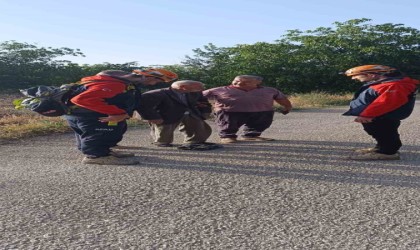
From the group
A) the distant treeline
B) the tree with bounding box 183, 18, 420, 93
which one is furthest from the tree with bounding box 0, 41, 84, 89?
the tree with bounding box 183, 18, 420, 93

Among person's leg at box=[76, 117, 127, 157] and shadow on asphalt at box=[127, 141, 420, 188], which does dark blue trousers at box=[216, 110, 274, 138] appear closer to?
shadow on asphalt at box=[127, 141, 420, 188]

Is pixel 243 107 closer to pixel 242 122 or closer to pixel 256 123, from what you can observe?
pixel 242 122

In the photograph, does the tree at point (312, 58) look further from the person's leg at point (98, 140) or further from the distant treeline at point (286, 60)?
the person's leg at point (98, 140)

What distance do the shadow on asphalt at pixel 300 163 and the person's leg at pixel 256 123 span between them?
597 mm

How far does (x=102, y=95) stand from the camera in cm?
475

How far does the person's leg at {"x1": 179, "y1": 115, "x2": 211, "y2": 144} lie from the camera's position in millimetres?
6020

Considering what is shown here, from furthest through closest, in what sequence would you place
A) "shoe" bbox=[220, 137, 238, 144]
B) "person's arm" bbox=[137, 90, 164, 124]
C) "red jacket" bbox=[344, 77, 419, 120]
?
"shoe" bbox=[220, 137, 238, 144] → "person's arm" bbox=[137, 90, 164, 124] → "red jacket" bbox=[344, 77, 419, 120]

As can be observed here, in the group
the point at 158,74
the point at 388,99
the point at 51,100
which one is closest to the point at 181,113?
the point at 158,74

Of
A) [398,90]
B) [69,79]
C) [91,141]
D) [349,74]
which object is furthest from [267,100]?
[69,79]

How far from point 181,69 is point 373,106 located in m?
19.4

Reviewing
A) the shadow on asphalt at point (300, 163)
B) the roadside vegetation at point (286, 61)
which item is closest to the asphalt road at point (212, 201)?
the shadow on asphalt at point (300, 163)

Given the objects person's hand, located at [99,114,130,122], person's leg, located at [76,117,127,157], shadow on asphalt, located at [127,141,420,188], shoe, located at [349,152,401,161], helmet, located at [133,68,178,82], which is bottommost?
shadow on asphalt, located at [127,141,420,188]

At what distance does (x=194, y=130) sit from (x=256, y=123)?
1.08 m

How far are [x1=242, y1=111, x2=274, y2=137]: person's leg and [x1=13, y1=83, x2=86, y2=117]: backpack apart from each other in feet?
8.56
